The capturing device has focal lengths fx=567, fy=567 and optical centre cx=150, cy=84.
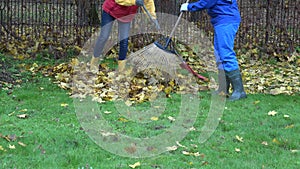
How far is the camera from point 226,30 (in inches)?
276

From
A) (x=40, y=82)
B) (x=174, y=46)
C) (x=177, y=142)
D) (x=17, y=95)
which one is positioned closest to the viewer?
(x=177, y=142)

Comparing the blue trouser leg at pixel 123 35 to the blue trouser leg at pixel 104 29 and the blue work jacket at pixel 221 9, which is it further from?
the blue work jacket at pixel 221 9

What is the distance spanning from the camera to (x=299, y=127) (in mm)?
5855

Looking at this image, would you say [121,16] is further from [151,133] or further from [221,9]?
[151,133]

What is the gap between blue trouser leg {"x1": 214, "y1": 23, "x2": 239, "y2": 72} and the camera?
7030 millimetres

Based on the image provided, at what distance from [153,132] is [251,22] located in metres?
5.58

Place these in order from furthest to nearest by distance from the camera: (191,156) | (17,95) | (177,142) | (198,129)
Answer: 1. (17,95)
2. (198,129)
3. (177,142)
4. (191,156)

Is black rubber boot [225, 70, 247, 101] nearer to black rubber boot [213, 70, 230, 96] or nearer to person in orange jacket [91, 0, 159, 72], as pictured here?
black rubber boot [213, 70, 230, 96]

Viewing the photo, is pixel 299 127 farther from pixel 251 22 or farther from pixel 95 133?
pixel 251 22

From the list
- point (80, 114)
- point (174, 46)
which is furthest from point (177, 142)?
point (174, 46)

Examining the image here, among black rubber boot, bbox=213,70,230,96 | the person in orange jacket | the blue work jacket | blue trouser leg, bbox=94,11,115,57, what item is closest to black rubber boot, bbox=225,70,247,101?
black rubber boot, bbox=213,70,230,96

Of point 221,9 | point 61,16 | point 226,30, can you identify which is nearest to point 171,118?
point 226,30

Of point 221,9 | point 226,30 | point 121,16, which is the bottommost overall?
point 121,16

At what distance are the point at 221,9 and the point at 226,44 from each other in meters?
0.45
